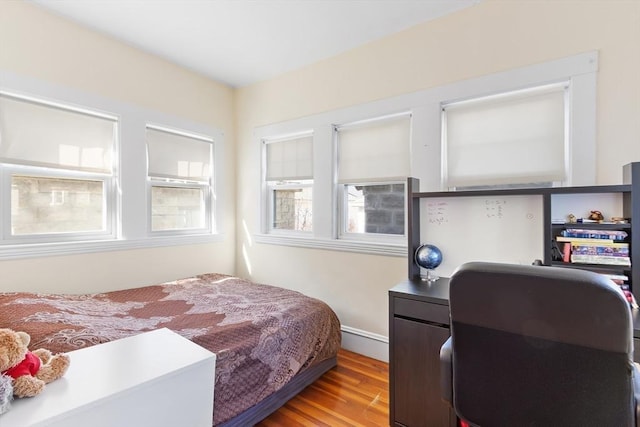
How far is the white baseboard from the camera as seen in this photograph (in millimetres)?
2492

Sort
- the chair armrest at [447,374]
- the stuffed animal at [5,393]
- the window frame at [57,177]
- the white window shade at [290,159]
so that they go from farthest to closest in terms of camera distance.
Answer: the white window shade at [290,159] → the window frame at [57,177] → the chair armrest at [447,374] → the stuffed animal at [5,393]

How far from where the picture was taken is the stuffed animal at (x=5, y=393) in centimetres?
76

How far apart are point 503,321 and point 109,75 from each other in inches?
131

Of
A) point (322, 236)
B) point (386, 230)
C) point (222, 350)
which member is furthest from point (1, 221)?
point (386, 230)

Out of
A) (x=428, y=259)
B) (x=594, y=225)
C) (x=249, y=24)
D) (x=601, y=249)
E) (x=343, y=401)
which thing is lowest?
(x=343, y=401)

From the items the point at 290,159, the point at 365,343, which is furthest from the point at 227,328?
the point at 290,159

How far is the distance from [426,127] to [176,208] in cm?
262

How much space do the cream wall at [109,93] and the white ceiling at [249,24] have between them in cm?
14

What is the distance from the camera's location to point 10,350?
834 millimetres

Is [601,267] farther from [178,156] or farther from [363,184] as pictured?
[178,156]

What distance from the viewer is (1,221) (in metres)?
2.11

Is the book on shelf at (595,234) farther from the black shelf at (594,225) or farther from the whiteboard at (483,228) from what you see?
the whiteboard at (483,228)

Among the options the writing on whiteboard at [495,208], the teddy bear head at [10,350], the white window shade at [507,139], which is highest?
the white window shade at [507,139]

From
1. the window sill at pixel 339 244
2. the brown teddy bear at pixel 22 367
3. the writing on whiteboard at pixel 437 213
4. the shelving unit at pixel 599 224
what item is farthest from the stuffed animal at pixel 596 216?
the brown teddy bear at pixel 22 367
